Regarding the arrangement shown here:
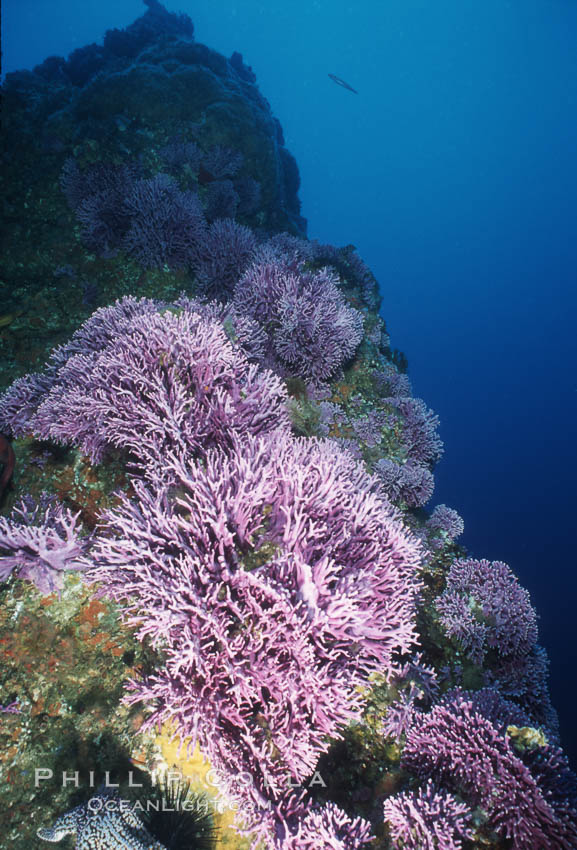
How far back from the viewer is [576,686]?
24703mm

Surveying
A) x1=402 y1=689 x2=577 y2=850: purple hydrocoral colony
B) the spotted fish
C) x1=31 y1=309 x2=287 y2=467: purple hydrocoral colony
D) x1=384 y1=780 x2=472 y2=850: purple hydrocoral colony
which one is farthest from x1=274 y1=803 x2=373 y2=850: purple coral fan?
x1=31 y1=309 x2=287 y2=467: purple hydrocoral colony

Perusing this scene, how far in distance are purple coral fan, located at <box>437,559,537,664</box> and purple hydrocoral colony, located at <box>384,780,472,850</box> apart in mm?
1269

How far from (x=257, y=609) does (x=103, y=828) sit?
3.84 ft

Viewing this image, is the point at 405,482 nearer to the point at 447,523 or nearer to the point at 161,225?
the point at 447,523

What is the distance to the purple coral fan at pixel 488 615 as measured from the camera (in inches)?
123

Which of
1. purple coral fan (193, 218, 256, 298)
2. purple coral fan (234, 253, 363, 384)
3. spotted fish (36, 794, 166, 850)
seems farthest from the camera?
purple coral fan (193, 218, 256, 298)

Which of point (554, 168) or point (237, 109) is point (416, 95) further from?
point (237, 109)

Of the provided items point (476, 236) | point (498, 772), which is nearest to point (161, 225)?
point (498, 772)

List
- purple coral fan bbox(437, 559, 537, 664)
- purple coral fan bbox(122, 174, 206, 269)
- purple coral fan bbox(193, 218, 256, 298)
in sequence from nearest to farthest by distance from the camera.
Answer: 1. purple coral fan bbox(437, 559, 537, 664)
2. purple coral fan bbox(193, 218, 256, 298)
3. purple coral fan bbox(122, 174, 206, 269)

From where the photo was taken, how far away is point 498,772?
2.01 metres

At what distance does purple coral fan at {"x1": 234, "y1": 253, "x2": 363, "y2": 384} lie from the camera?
438 centimetres

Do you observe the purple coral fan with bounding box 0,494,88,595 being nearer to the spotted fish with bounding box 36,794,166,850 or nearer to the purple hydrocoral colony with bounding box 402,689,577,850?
the spotted fish with bounding box 36,794,166,850

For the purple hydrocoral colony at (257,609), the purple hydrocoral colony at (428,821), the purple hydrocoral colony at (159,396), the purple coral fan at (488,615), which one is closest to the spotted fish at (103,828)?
the purple hydrocoral colony at (257,609)

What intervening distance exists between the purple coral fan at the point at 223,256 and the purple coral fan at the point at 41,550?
13.3 feet
